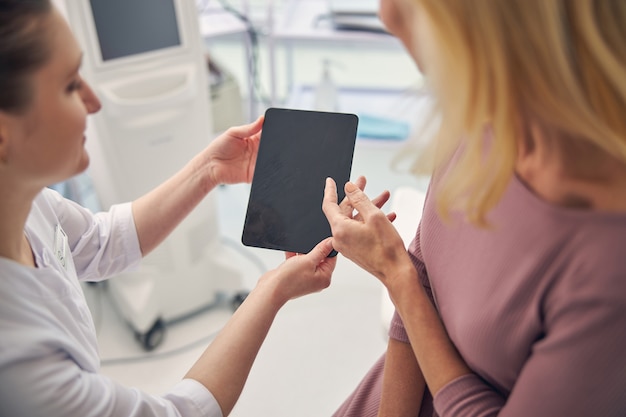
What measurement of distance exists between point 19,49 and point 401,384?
748 mm

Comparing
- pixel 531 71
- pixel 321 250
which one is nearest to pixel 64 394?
pixel 321 250

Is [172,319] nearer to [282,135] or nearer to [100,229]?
[100,229]

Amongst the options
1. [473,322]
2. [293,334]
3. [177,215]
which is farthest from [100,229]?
[293,334]

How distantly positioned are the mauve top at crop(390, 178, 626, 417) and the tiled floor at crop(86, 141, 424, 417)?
100cm

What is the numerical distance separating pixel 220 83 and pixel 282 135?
976 millimetres

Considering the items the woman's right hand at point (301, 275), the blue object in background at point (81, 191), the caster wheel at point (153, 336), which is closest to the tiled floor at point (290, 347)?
the caster wheel at point (153, 336)

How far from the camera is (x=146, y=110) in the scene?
1.57m

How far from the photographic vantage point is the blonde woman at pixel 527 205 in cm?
62

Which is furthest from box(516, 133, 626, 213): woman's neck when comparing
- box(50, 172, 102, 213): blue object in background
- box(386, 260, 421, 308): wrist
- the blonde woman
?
box(50, 172, 102, 213): blue object in background

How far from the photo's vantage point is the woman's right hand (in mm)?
989

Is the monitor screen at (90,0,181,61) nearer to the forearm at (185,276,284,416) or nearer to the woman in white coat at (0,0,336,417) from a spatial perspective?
the woman in white coat at (0,0,336,417)

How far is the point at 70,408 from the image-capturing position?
2.40 ft

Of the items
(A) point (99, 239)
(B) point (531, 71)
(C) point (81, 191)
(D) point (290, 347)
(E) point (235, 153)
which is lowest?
(D) point (290, 347)

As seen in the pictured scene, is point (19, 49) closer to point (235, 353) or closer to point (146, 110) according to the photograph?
point (235, 353)
